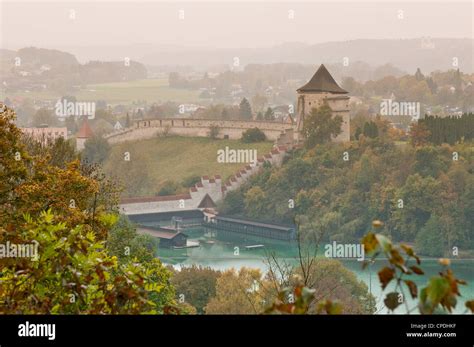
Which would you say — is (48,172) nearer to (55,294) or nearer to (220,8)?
(55,294)

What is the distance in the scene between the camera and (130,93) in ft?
189

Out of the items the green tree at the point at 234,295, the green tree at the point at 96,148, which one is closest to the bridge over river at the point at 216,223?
the green tree at the point at 96,148

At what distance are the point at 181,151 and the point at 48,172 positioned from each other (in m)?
37.4

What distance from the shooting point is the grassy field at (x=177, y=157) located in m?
42.4

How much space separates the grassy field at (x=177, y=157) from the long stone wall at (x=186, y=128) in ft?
0.88

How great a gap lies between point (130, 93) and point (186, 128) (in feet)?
35.9

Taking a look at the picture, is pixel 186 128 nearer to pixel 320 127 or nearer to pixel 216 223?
pixel 320 127

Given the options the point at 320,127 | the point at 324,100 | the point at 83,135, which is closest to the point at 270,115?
the point at 324,100

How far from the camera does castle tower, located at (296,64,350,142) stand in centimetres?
4193

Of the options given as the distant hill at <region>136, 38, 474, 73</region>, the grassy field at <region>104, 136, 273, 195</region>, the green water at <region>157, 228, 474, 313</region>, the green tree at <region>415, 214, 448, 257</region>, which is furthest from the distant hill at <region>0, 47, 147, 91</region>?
the green tree at <region>415, 214, 448, 257</region>

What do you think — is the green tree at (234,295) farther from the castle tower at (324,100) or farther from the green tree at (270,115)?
the green tree at (270,115)

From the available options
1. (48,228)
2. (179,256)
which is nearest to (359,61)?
(179,256)

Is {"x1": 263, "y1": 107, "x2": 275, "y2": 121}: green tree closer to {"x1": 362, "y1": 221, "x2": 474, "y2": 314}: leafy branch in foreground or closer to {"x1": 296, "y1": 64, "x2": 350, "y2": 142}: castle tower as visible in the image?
{"x1": 296, "y1": 64, "x2": 350, "y2": 142}: castle tower
